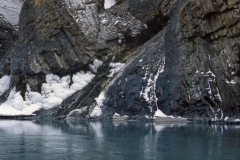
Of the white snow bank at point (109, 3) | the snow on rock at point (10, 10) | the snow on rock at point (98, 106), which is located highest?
the snow on rock at point (10, 10)

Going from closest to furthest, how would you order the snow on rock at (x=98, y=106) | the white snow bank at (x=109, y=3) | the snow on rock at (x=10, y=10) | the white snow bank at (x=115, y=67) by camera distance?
the snow on rock at (x=98, y=106) < the white snow bank at (x=115, y=67) < the white snow bank at (x=109, y=3) < the snow on rock at (x=10, y=10)

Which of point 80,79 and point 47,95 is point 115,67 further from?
point 47,95

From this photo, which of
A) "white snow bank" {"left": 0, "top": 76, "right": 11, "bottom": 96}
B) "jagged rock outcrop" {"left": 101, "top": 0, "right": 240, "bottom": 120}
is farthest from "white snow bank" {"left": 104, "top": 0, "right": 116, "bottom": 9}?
"jagged rock outcrop" {"left": 101, "top": 0, "right": 240, "bottom": 120}

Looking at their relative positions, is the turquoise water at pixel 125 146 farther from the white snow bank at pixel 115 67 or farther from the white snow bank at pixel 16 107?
the white snow bank at pixel 16 107

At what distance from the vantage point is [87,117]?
4600cm

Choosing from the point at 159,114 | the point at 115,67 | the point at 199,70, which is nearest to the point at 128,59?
the point at 115,67

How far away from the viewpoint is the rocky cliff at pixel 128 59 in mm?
40188

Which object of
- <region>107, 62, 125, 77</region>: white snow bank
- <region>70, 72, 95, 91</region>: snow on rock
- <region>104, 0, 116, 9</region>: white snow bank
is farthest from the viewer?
<region>104, 0, 116, 9</region>: white snow bank

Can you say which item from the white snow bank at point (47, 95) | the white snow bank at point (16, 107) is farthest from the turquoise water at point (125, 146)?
the white snow bank at point (16, 107)

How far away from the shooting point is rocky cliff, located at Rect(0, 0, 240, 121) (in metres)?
40.2

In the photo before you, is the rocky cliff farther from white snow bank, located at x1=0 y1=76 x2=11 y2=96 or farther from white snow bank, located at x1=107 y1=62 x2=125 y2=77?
white snow bank, located at x1=0 y1=76 x2=11 y2=96

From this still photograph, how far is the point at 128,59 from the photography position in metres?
53.4

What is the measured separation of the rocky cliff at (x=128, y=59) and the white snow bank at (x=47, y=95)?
167mm

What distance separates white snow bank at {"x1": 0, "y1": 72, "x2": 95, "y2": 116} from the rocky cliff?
6.6 inches
